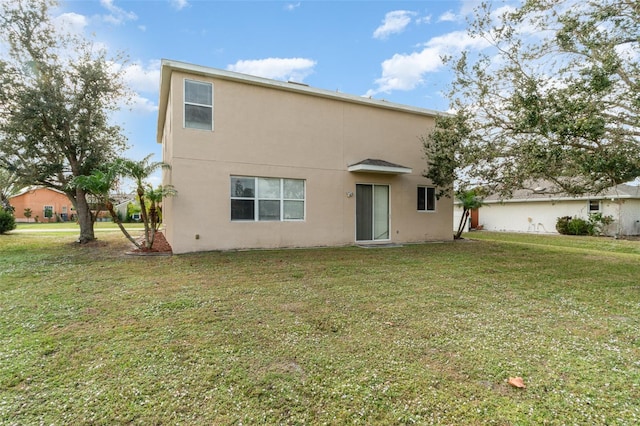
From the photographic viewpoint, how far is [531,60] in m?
8.28

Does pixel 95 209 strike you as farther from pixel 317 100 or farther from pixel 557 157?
pixel 557 157

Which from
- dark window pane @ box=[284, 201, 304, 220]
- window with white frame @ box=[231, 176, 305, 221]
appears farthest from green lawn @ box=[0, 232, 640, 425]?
dark window pane @ box=[284, 201, 304, 220]

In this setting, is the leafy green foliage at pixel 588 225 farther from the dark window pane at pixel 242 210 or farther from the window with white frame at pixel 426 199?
the dark window pane at pixel 242 210

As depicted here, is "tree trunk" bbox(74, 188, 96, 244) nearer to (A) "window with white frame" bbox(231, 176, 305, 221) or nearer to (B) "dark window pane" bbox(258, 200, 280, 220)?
(A) "window with white frame" bbox(231, 176, 305, 221)

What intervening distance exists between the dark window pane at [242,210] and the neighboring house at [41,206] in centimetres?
3757

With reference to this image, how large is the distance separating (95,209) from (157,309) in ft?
37.7

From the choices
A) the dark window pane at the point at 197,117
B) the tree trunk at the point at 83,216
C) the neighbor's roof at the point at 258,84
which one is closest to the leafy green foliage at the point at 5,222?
the tree trunk at the point at 83,216

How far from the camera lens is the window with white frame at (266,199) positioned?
10133 millimetres

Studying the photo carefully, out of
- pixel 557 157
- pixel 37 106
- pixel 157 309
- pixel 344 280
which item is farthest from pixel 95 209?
pixel 557 157

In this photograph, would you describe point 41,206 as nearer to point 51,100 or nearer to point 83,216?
point 83,216

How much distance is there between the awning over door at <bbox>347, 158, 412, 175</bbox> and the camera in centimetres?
1109

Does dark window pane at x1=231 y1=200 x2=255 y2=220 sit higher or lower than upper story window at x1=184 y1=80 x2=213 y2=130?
lower

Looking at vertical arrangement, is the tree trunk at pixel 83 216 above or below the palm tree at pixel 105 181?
below

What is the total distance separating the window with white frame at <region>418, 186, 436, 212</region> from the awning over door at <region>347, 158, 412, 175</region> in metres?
1.73
